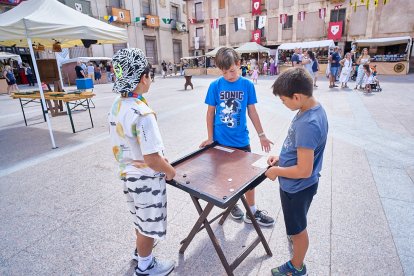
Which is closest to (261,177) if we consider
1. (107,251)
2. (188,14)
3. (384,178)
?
(107,251)

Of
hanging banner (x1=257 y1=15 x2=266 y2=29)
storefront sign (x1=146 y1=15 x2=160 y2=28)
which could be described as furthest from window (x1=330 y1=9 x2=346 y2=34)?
storefront sign (x1=146 y1=15 x2=160 y2=28)

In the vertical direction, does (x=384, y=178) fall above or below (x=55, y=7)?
below

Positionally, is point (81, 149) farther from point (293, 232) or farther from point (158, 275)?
point (293, 232)

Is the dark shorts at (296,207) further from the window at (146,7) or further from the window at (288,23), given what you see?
the window at (146,7)

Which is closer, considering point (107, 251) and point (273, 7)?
point (107, 251)

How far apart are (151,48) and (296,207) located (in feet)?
110

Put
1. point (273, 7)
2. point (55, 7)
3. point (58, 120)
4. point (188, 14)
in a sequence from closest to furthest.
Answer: point (55, 7), point (58, 120), point (273, 7), point (188, 14)

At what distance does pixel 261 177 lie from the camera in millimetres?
1588

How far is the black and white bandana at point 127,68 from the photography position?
142cm

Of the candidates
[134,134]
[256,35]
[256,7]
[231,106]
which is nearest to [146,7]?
[256,7]

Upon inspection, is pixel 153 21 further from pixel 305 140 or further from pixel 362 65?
pixel 305 140

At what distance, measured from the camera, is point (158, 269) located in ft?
6.36

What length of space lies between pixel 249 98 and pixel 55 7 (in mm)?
5731

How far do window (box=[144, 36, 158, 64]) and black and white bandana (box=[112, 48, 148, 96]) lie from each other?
31637 mm
